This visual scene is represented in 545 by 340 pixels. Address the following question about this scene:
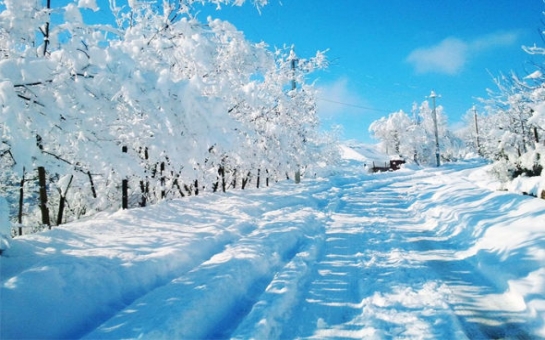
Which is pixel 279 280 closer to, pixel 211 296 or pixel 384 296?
pixel 211 296

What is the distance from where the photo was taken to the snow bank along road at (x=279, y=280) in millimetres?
4082

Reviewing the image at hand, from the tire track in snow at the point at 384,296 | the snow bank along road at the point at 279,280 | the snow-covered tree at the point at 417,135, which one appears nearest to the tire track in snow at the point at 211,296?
the snow bank along road at the point at 279,280

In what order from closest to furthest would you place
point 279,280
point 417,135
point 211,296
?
point 211,296 → point 279,280 → point 417,135

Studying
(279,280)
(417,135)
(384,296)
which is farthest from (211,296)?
(417,135)

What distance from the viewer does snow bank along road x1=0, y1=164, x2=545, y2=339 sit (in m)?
4.08

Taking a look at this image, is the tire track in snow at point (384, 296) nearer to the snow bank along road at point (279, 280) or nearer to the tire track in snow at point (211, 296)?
the snow bank along road at point (279, 280)

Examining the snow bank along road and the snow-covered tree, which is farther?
the snow-covered tree

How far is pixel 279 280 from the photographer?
18.5 feet

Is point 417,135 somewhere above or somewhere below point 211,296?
above

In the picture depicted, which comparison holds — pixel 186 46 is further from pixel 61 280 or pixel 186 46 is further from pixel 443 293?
pixel 443 293

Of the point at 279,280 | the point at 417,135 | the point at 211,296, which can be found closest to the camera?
the point at 211,296

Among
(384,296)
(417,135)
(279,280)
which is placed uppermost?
(417,135)

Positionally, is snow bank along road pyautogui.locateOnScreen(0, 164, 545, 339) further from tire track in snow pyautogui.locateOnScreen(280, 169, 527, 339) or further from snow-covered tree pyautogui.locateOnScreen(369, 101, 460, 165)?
snow-covered tree pyautogui.locateOnScreen(369, 101, 460, 165)

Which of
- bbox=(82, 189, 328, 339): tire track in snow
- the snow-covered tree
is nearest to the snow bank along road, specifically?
bbox=(82, 189, 328, 339): tire track in snow
